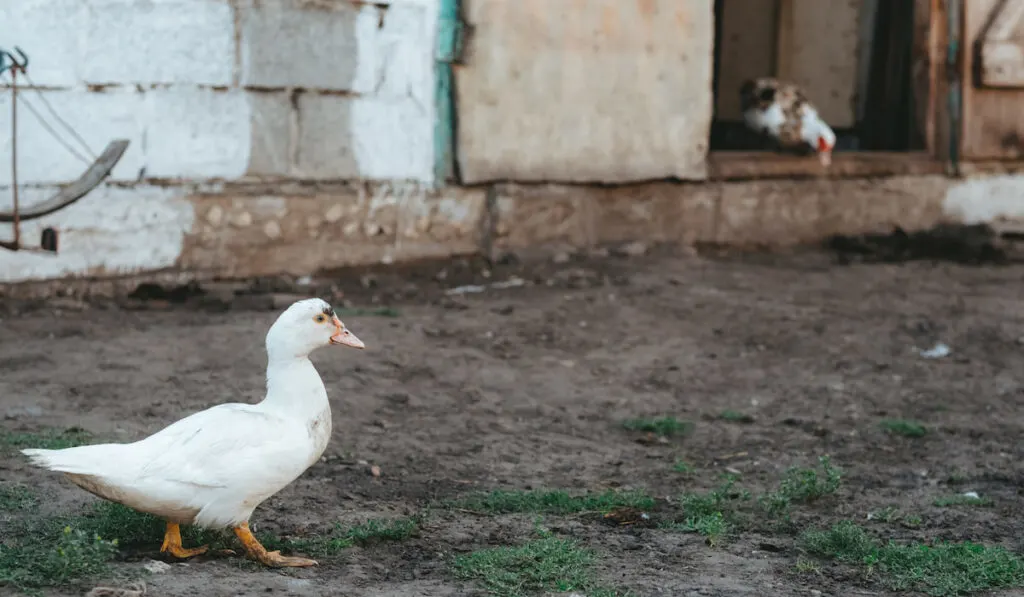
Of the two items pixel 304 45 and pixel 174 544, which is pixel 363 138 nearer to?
pixel 304 45

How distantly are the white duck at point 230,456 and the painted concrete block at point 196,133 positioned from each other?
3.20 meters

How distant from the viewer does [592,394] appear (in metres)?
5.43

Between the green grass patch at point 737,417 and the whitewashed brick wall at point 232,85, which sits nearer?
the green grass patch at point 737,417

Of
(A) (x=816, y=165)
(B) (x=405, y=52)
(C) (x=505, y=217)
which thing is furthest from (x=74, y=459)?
(A) (x=816, y=165)

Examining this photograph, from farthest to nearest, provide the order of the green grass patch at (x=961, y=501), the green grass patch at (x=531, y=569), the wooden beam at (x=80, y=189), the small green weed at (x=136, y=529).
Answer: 1. the wooden beam at (x=80, y=189)
2. the green grass patch at (x=961, y=501)
3. the small green weed at (x=136, y=529)
4. the green grass patch at (x=531, y=569)

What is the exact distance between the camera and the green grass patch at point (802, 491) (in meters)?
3.91

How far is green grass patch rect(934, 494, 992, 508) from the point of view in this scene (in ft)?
13.1

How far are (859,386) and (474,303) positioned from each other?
211 centimetres

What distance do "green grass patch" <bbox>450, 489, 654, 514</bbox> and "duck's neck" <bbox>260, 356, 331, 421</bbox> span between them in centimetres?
80

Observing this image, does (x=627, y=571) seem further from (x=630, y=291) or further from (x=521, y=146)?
(x=521, y=146)

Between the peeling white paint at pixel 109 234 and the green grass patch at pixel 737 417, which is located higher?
the peeling white paint at pixel 109 234

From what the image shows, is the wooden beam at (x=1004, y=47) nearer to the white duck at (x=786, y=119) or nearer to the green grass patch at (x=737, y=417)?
the white duck at (x=786, y=119)

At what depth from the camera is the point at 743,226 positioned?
Result: 812cm

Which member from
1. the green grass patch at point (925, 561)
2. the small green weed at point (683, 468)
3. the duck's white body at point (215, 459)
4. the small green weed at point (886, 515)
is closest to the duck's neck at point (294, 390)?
the duck's white body at point (215, 459)
